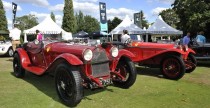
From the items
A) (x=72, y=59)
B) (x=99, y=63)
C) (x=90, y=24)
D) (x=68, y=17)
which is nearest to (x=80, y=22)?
(x=90, y=24)

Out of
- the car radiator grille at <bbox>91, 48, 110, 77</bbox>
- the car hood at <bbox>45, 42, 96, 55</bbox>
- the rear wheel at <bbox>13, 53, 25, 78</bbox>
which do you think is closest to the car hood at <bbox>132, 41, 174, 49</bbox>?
the car hood at <bbox>45, 42, 96, 55</bbox>

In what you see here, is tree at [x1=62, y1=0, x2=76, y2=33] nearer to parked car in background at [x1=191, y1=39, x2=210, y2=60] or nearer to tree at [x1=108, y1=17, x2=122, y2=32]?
tree at [x1=108, y1=17, x2=122, y2=32]

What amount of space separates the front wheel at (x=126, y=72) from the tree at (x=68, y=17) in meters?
45.7

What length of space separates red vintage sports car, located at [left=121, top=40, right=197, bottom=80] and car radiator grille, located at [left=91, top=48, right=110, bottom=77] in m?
3.38

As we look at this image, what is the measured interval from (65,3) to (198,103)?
4916 cm

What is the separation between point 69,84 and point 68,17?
47.7 m

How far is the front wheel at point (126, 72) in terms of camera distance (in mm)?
7234

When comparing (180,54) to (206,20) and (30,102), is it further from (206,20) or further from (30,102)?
(206,20)

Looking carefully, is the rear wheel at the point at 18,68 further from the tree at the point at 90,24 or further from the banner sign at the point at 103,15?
the tree at the point at 90,24

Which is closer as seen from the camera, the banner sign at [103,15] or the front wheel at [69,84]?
the front wheel at [69,84]

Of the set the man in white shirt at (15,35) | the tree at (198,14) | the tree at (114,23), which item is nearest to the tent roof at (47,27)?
the man in white shirt at (15,35)

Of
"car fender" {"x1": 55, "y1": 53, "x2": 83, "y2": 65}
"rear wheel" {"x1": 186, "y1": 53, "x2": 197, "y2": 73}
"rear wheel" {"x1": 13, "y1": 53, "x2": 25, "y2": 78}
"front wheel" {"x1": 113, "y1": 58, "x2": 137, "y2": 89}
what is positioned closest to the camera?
"car fender" {"x1": 55, "y1": 53, "x2": 83, "y2": 65}

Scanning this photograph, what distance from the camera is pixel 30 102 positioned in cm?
595

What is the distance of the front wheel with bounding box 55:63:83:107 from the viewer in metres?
5.62
